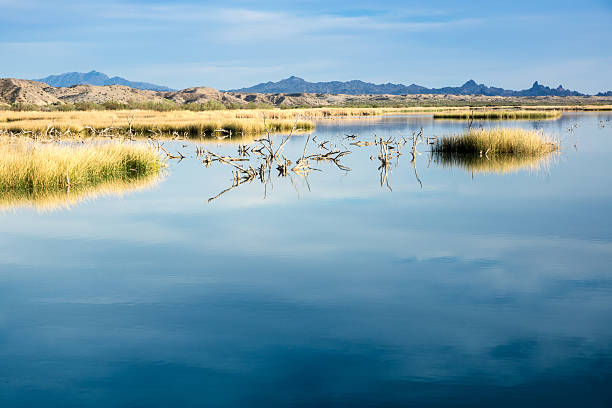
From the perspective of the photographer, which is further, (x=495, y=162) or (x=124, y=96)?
(x=124, y=96)

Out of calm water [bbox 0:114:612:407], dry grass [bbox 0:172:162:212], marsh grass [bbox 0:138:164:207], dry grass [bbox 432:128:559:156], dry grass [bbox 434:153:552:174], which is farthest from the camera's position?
dry grass [bbox 432:128:559:156]

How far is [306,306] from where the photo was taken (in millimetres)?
7324

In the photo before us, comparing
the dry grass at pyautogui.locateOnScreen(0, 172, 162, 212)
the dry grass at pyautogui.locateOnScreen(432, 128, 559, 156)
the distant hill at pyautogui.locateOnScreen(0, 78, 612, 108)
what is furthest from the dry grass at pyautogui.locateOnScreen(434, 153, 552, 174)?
the distant hill at pyautogui.locateOnScreen(0, 78, 612, 108)

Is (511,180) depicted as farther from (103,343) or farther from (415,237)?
(103,343)

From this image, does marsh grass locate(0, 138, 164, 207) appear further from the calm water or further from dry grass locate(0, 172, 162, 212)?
the calm water

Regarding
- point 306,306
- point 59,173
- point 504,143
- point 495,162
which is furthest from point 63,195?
point 504,143

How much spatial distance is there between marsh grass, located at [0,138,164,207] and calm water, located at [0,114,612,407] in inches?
87.8

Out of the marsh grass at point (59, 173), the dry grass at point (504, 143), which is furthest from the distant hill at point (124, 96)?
the marsh grass at point (59, 173)

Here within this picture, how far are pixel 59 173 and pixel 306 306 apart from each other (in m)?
11.9

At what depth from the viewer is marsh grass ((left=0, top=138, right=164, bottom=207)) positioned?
16.2 metres

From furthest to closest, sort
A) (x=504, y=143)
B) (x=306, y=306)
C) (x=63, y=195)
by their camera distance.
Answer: (x=504, y=143), (x=63, y=195), (x=306, y=306)

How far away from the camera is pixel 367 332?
645 centimetres

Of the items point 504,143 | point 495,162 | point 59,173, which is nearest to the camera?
point 59,173

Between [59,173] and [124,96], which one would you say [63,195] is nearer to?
[59,173]
